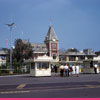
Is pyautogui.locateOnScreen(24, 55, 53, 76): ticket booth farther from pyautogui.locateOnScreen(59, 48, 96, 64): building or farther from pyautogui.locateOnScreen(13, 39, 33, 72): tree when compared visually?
pyautogui.locateOnScreen(59, 48, 96, 64): building

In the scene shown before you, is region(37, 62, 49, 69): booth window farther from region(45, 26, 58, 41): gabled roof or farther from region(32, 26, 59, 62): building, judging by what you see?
region(45, 26, 58, 41): gabled roof

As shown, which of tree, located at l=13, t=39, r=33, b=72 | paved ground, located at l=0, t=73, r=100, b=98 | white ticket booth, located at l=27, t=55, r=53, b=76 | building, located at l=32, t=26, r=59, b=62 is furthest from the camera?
building, located at l=32, t=26, r=59, b=62

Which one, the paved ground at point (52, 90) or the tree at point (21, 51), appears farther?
the tree at point (21, 51)

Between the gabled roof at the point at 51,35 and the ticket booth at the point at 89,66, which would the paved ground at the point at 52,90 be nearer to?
the ticket booth at the point at 89,66

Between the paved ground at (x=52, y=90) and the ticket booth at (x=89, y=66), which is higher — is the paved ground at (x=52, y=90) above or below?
below

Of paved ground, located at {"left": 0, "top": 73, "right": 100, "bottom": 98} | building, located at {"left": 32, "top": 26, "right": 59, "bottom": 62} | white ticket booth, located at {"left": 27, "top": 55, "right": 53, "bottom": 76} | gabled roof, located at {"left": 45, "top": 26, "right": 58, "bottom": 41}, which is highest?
gabled roof, located at {"left": 45, "top": 26, "right": 58, "bottom": 41}

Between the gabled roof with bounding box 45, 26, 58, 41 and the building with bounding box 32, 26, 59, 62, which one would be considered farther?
the gabled roof with bounding box 45, 26, 58, 41

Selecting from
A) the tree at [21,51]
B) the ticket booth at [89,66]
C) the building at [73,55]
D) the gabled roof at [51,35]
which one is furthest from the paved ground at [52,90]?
the building at [73,55]

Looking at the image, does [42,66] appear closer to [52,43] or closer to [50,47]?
[50,47]

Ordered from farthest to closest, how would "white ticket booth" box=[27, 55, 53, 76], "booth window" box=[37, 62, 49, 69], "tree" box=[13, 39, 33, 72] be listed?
"tree" box=[13, 39, 33, 72]
"booth window" box=[37, 62, 49, 69]
"white ticket booth" box=[27, 55, 53, 76]

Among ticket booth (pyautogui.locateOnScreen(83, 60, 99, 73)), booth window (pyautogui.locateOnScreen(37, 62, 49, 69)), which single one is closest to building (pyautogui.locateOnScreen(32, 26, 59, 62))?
ticket booth (pyautogui.locateOnScreen(83, 60, 99, 73))

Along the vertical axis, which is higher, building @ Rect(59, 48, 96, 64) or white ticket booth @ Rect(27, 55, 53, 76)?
building @ Rect(59, 48, 96, 64)

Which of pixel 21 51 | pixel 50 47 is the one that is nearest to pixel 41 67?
pixel 21 51

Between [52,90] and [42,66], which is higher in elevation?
[42,66]
